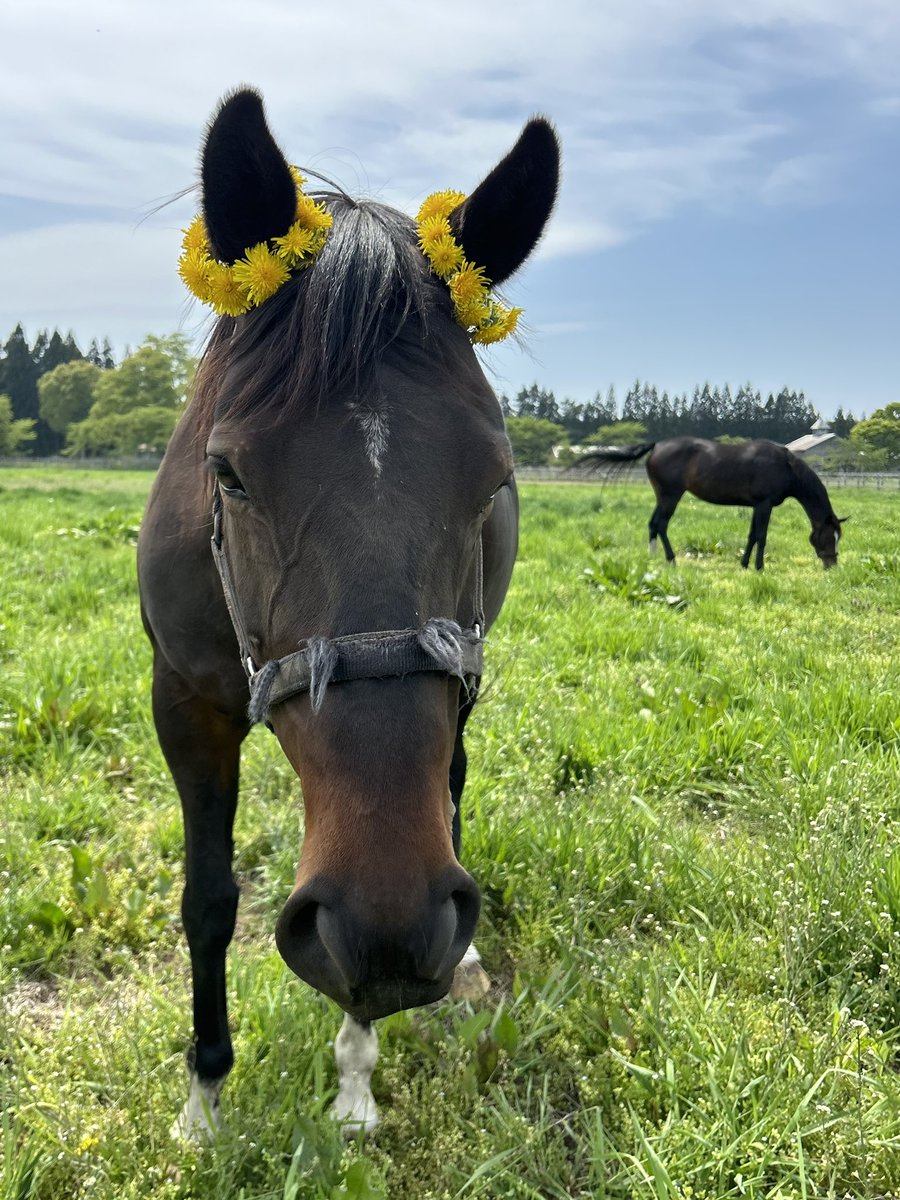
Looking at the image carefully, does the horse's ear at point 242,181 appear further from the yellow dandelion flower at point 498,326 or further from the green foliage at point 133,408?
the green foliage at point 133,408

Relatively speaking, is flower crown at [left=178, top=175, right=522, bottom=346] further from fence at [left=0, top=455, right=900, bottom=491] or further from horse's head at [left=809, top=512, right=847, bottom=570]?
fence at [left=0, top=455, right=900, bottom=491]

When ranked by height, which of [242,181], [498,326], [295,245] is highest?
[242,181]

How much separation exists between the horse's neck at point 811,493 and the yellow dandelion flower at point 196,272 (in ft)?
42.4

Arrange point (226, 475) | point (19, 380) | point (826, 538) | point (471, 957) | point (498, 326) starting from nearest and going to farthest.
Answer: point (226, 475)
point (498, 326)
point (471, 957)
point (826, 538)
point (19, 380)

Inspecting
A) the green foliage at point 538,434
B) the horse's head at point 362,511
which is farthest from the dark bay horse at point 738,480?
the green foliage at point 538,434

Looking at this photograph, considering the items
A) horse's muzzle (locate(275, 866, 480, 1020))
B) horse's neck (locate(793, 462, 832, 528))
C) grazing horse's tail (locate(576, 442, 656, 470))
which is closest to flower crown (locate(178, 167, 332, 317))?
horse's muzzle (locate(275, 866, 480, 1020))

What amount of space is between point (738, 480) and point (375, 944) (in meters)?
14.5

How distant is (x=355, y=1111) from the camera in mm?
2035

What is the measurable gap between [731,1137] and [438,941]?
1167mm

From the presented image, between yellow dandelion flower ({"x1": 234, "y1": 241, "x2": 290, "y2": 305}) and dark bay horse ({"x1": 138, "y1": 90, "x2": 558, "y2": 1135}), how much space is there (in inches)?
1.2

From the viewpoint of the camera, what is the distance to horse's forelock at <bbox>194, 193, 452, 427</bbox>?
1.47m

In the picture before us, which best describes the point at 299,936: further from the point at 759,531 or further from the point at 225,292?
the point at 759,531

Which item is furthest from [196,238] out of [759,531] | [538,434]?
[538,434]

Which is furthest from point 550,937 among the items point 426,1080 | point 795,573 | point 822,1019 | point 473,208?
point 795,573
